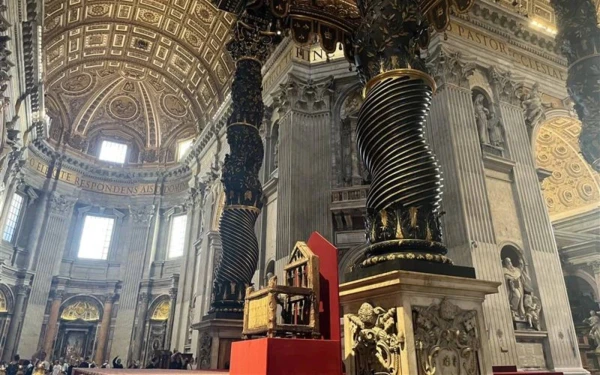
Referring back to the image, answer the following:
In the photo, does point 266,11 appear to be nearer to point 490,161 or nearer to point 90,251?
point 490,161

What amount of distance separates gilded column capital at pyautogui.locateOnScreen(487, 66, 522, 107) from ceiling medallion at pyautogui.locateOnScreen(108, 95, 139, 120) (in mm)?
18387

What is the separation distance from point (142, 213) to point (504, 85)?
17819 millimetres

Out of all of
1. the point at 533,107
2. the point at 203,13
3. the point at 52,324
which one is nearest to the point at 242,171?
the point at 533,107

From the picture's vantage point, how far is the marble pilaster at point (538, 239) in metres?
8.40

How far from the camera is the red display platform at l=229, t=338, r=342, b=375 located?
1941mm

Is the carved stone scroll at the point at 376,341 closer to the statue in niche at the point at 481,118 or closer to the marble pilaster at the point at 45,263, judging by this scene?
the statue in niche at the point at 481,118

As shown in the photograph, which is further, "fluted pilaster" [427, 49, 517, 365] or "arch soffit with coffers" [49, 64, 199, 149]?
"arch soffit with coffers" [49, 64, 199, 149]

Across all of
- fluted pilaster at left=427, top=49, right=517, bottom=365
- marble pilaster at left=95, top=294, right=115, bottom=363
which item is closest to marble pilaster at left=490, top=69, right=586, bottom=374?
fluted pilaster at left=427, top=49, right=517, bottom=365

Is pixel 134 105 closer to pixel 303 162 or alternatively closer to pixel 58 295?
pixel 58 295

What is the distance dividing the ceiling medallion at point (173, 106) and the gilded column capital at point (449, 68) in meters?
15.0

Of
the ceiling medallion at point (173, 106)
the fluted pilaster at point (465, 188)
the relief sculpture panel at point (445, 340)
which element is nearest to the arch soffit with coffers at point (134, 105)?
the ceiling medallion at point (173, 106)

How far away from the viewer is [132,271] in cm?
1991

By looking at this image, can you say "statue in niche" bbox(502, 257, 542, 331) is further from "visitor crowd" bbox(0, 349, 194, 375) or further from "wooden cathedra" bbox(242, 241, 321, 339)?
"wooden cathedra" bbox(242, 241, 321, 339)

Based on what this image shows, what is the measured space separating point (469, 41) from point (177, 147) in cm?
1631
